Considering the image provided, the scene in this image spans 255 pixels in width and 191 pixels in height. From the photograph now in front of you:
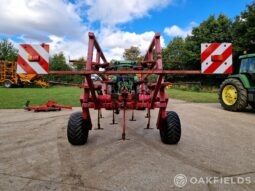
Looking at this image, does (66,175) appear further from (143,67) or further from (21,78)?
(21,78)

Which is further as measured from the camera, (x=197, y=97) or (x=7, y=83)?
(x=7, y=83)

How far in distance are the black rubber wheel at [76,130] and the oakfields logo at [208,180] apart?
1.65 metres

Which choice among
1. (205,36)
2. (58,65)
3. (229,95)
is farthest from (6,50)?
(229,95)

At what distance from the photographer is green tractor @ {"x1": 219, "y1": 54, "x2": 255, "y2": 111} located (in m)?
7.14

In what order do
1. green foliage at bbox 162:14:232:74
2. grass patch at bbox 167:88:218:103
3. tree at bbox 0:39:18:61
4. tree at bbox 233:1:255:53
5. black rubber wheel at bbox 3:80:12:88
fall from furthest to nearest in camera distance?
tree at bbox 0:39:18:61
green foliage at bbox 162:14:232:74
tree at bbox 233:1:255:53
black rubber wheel at bbox 3:80:12:88
grass patch at bbox 167:88:218:103

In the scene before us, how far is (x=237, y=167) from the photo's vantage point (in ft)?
8.48

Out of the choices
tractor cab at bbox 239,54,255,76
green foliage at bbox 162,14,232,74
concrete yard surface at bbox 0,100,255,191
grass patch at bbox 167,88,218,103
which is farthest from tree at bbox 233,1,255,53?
concrete yard surface at bbox 0,100,255,191

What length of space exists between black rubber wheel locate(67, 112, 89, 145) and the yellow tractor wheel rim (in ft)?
20.5

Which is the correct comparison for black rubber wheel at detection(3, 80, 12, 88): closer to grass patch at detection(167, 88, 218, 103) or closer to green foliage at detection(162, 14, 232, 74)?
grass patch at detection(167, 88, 218, 103)

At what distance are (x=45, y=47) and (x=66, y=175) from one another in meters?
1.76

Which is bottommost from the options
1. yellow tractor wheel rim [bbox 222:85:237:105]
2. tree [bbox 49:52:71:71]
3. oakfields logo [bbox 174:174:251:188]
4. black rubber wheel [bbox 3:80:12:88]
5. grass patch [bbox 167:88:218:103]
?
oakfields logo [bbox 174:174:251:188]

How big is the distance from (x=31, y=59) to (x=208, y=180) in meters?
2.69

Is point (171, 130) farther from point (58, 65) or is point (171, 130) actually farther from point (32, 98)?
point (58, 65)

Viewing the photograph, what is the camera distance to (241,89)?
7234 mm
